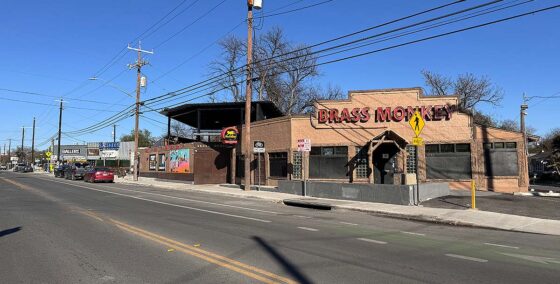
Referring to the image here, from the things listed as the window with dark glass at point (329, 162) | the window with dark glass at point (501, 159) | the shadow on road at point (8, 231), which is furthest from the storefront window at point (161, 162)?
the shadow on road at point (8, 231)

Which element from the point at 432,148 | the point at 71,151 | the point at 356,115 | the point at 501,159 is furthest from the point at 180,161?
the point at 71,151

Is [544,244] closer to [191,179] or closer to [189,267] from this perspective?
[189,267]

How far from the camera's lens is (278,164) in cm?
2811

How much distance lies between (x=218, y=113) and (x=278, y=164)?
1395 centimetres

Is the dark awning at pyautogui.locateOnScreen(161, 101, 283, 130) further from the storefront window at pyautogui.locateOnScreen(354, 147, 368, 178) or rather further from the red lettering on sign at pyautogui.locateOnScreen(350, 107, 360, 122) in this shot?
the storefront window at pyautogui.locateOnScreen(354, 147, 368, 178)

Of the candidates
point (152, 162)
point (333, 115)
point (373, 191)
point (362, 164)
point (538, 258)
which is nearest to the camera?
point (538, 258)

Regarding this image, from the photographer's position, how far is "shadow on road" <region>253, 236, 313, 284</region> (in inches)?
267

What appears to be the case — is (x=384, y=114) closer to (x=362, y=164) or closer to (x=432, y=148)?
(x=362, y=164)

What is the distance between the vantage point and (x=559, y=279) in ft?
23.1

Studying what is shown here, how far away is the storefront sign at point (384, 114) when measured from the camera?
A: 985 inches

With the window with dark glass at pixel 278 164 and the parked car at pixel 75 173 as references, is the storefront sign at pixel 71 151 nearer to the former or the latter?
the parked car at pixel 75 173

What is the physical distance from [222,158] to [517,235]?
2538cm

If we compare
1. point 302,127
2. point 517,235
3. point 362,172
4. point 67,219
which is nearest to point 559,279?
point 517,235

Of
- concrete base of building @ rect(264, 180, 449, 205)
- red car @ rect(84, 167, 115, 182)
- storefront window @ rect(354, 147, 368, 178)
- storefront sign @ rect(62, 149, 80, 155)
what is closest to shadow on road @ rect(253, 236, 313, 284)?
concrete base of building @ rect(264, 180, 449, 205)
